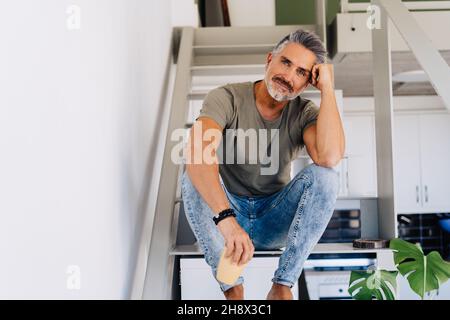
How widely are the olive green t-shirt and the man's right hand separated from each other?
39 centimetres

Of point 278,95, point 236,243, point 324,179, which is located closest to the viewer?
point 236,243

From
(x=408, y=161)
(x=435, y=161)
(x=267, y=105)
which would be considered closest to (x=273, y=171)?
(x=267, y=105)

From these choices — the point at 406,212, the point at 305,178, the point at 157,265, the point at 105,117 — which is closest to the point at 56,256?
the point at 105,117

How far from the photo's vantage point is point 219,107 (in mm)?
1614

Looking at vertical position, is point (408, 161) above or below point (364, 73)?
below

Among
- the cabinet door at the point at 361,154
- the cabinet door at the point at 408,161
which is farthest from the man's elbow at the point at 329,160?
the cabinet door at the point at 408,161

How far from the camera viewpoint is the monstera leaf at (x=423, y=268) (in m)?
1.55

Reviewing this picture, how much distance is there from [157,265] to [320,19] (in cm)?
186

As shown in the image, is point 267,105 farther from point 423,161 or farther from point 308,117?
point 423,161

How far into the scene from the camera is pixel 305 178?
1.56 metres

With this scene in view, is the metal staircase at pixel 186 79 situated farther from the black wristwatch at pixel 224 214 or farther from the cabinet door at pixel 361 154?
the cabinet door at pixel 361 154

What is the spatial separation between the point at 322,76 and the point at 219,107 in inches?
12.9

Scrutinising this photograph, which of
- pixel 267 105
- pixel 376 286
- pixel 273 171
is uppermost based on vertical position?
pixel 267 105

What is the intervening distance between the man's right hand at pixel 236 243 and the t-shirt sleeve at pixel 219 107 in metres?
0.35
